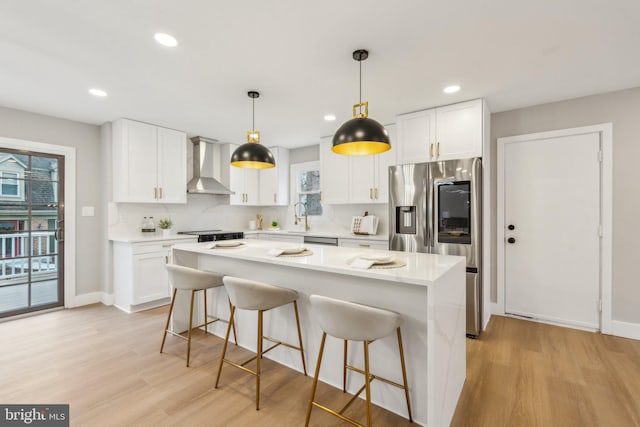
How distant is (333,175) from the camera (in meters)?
4.70

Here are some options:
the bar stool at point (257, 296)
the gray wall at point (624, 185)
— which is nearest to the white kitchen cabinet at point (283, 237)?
the bar stool at point (257, 296)

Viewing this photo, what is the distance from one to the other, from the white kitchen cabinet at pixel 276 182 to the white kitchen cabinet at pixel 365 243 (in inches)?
71.0

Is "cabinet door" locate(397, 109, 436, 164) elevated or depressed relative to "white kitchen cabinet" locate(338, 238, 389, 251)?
elevated

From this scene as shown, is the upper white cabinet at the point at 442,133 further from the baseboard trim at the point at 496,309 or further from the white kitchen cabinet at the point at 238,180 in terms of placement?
the white kitchen cabinet at the point at 238,180

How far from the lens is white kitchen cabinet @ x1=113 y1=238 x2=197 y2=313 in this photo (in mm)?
3732

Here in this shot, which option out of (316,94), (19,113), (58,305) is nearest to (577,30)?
(316,94)

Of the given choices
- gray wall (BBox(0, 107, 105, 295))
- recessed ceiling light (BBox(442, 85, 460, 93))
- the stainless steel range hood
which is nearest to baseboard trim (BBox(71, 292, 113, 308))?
gray wall (BBox(0, 107, 105, 295))

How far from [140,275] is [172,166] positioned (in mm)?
1574

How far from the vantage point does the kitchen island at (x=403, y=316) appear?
1.58m

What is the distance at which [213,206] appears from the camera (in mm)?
5363

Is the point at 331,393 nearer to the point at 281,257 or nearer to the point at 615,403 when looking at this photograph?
the point at 281,257

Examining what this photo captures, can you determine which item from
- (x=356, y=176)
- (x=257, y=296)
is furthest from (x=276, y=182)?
(x=257, y=296)

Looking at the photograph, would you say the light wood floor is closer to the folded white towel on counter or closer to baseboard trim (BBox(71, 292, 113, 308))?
baseboard trim (BBox(71, 292, 113, 308))

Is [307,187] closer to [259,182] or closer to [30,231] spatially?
[259,182]
